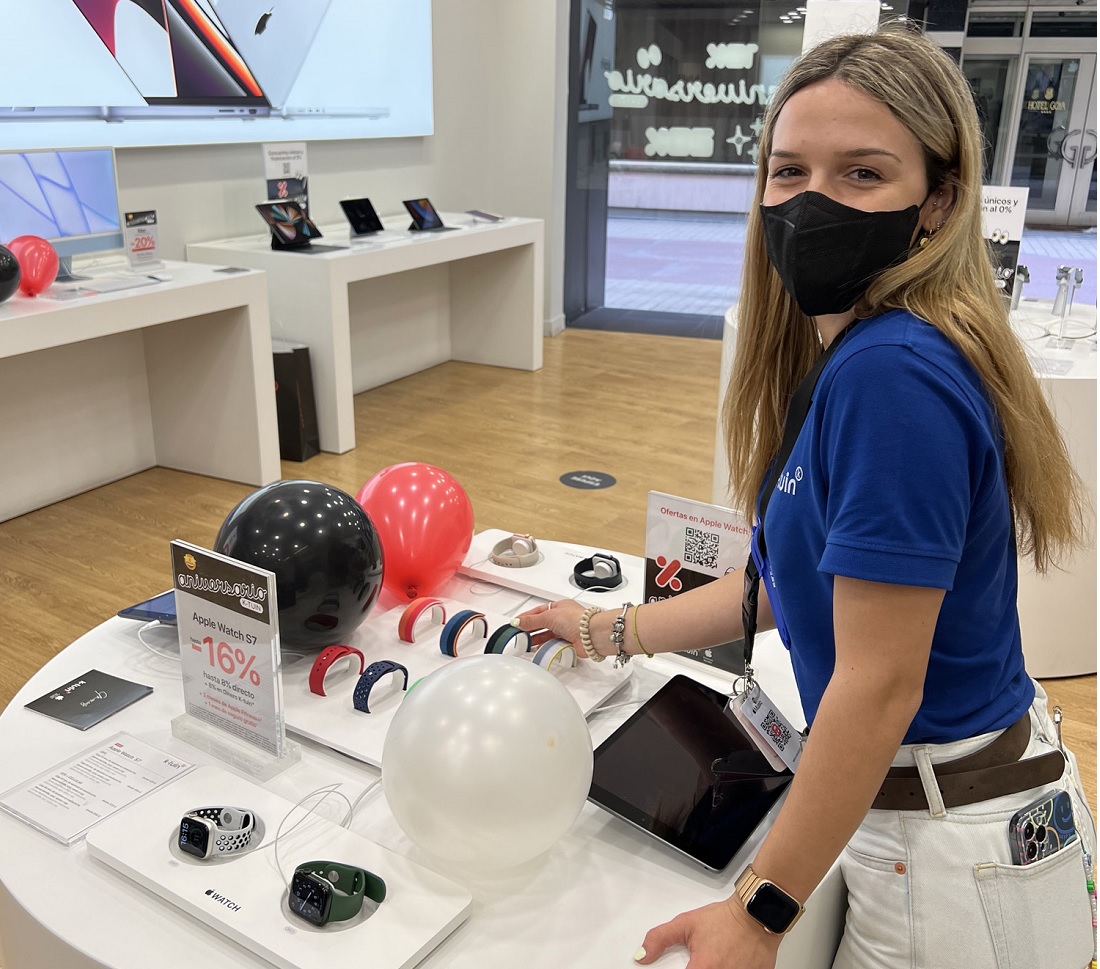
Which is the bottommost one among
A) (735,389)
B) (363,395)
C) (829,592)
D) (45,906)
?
(363,395)

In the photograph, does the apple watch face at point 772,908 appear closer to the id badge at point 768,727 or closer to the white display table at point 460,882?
the white display table at point 460,882

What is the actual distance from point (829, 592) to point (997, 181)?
23.0 ft

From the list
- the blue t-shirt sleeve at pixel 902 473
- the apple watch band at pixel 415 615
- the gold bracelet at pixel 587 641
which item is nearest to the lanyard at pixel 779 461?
the blue t-shirt sleeve at pixel 902 473

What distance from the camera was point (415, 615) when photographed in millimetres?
1477

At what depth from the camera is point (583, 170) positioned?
22.1 feet

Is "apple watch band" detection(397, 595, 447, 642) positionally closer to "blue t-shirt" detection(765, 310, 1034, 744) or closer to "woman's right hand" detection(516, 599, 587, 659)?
"woman's right hand" detection(516, 599, 587, 659)

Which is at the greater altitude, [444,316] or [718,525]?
[718,525]

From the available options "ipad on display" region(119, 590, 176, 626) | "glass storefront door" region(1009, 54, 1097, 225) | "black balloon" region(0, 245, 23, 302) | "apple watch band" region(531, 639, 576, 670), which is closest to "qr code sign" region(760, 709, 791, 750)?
"apple watch band" region(531, 639, 576, 670)

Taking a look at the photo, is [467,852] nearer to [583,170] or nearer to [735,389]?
[735,389]

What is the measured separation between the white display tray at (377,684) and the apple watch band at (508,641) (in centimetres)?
4

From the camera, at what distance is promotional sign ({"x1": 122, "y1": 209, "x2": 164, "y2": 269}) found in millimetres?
3744

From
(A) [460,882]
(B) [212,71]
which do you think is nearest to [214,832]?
(A) [460,882]

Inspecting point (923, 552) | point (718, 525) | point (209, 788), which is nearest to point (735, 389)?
point (718, 525)

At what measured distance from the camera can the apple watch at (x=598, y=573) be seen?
1662 mm
